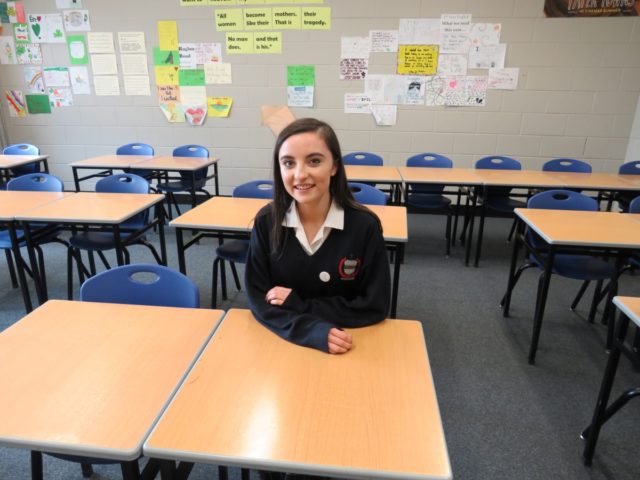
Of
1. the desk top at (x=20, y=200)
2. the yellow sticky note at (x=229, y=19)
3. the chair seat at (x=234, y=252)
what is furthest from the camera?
the yellow sticky note at (x=229, y=19)

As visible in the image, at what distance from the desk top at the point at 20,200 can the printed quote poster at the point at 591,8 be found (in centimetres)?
445

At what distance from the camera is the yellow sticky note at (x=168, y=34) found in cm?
439

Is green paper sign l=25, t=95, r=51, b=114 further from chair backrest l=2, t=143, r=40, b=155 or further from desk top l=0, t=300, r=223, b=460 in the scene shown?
desk top l=0, t=300, r=223, b=460

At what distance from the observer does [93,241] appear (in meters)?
2.49

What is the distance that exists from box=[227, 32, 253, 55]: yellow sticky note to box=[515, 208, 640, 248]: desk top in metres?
3.36

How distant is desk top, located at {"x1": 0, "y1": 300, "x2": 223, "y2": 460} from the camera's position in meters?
0.77

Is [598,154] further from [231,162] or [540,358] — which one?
[231,162]

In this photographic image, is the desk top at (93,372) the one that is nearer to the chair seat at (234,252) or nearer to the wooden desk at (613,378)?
the chair seat at (234,252)

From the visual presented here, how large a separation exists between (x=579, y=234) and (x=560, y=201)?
622mm

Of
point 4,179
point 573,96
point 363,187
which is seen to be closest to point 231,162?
point 4,179

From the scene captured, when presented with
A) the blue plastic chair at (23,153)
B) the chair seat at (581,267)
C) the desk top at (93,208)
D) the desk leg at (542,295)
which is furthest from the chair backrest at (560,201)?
the blue plastic chair at (23,153)

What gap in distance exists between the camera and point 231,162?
4.81 m

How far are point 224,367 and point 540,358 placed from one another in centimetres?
185

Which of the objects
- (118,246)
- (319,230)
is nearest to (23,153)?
(118,246)
